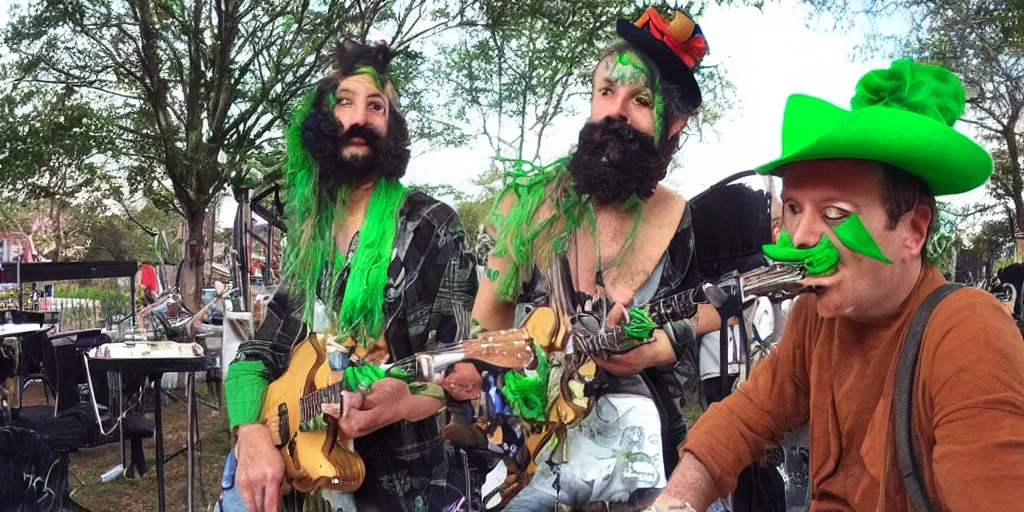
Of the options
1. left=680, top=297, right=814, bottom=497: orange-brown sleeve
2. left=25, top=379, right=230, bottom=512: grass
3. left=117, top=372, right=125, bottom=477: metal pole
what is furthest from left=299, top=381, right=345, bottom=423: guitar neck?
left=117, top=372, right=125, bottom=477: metal pole

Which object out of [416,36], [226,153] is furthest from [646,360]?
[226,153]

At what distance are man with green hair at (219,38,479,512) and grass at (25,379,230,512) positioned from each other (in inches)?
103

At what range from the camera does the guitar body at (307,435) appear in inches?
86.2

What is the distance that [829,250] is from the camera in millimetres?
1241

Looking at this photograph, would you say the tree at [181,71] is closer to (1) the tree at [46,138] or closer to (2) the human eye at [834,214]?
(1) the tree at [46,138]

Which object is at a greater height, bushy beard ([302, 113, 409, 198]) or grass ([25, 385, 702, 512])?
bushy beard ([302, 113, 409, 198])

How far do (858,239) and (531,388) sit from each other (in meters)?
0.86

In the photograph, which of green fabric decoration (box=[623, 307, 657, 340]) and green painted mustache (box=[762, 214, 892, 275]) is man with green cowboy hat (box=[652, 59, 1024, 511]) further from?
green fabric decoration (box=[623, 307, 657, 340])

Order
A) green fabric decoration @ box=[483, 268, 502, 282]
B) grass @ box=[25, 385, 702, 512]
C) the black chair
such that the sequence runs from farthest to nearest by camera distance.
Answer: the black chair, grass @ box=[25, 385, 702, 512], green fabric decoration @ box=[483, 268, 502, 282]

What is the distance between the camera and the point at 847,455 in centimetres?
135

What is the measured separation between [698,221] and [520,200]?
1.59ft

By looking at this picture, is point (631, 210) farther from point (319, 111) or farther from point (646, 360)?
point (319, 111)

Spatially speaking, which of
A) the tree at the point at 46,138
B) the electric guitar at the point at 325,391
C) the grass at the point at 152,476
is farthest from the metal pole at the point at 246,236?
the tree at the point at 46,138

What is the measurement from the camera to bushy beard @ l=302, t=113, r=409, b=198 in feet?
8.05
